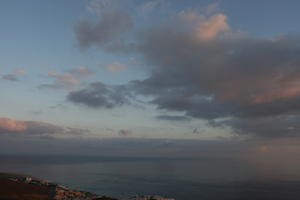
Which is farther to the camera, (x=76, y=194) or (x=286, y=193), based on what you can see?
(x=286, y=193)

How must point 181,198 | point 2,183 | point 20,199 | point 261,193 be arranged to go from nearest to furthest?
1. point 20,199
2. point 2,183
3. point 181,198
4. point 261,193

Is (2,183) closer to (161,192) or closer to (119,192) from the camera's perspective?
(119,192)

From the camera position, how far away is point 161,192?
275 ft

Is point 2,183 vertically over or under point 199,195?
over

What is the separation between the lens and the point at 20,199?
43469 mm

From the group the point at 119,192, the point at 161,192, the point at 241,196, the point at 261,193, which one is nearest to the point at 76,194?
the point at 119,192

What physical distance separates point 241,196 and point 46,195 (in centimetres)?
5471

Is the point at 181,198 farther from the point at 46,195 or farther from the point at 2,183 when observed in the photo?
the point at 2,183

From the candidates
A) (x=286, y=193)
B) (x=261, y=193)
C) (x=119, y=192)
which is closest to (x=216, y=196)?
(x=261, y=193)

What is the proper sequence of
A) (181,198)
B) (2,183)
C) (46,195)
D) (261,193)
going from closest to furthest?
(46,195) < (2,183) < (181,198) < (261,193)

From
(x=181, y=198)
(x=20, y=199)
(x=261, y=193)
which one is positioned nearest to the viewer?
(x=20, y=199)

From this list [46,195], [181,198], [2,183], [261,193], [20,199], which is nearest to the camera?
[20,199]

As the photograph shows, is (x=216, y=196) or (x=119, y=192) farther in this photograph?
(x=119, y=192)

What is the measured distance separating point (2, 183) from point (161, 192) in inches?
1870
